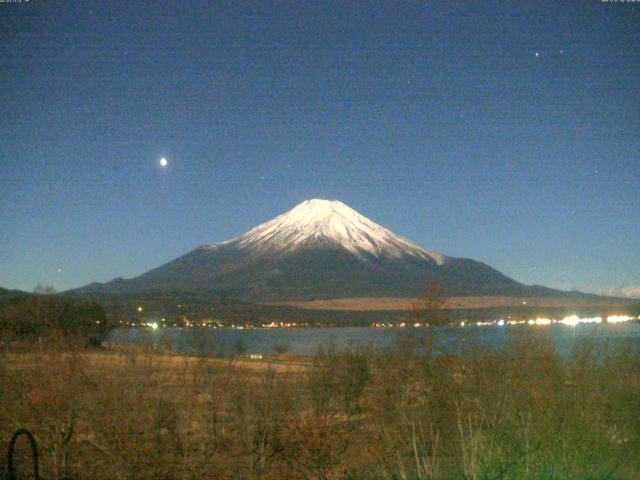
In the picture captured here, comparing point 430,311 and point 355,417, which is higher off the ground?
point 430,311

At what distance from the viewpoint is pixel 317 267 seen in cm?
12275

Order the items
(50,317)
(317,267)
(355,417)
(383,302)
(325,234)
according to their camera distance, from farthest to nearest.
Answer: (325,234), (317,267), (383,302), (50,317), (355,417)

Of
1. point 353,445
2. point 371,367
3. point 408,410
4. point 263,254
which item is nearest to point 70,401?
point 353,445

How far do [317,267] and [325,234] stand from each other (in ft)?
68.9

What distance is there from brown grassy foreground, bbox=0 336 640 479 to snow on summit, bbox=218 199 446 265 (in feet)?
389

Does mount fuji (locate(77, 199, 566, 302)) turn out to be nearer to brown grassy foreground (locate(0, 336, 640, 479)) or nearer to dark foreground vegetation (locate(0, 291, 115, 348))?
dark foreground vegetation (locate(0, 291, 115, 348))

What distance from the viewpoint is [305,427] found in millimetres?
9953

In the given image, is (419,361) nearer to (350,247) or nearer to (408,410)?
(408,410)

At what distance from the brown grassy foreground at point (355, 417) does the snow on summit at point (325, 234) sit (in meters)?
119

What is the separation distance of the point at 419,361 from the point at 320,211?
473 feet

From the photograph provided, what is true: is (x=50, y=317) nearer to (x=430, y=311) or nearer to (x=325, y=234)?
(x=430, y=311)

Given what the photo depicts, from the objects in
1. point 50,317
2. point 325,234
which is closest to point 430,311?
point 50,317

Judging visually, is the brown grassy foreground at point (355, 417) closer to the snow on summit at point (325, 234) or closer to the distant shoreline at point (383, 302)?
the distant shoreline at point (383, 302)

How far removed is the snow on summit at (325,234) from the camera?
138 meters
